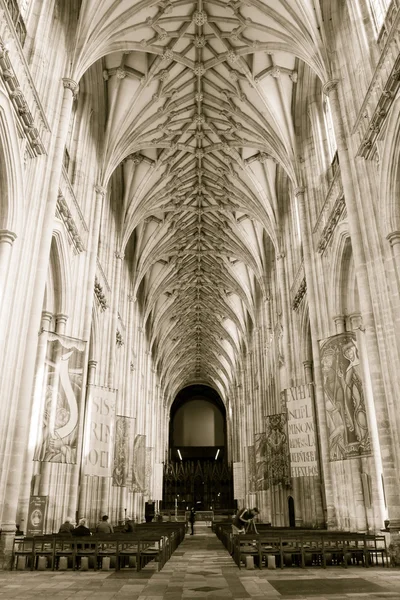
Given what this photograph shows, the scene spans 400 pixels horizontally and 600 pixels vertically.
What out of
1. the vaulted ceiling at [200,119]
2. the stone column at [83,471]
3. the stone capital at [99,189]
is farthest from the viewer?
the stone capital at [99,189]

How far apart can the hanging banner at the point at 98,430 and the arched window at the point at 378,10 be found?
11659 mm

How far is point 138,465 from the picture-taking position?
68.4ft

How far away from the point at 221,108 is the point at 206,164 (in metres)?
4.31

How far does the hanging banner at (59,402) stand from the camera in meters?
10.9

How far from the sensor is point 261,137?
20234mm

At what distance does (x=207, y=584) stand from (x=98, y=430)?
7.14 m

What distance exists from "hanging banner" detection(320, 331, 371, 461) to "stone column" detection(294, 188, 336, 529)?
2.37 m

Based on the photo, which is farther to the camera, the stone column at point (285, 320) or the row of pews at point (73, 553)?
the stone column at point (285, 320)

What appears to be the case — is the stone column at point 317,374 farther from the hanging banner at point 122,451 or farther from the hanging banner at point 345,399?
the hanging banner at point 122,451

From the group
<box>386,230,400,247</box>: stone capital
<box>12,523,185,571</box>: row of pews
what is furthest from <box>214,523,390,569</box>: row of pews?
<box>386,230,400,247</box>: stone capital

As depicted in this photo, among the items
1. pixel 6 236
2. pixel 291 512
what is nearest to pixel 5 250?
pixel 6 236

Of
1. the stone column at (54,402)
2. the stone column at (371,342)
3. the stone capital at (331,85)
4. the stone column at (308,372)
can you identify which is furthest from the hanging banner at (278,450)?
the stone capital at (331,85)

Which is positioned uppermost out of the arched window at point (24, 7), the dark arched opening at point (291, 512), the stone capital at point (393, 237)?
the arched window at point (24, 7)

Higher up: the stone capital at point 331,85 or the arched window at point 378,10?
the arched window at point 378,10
